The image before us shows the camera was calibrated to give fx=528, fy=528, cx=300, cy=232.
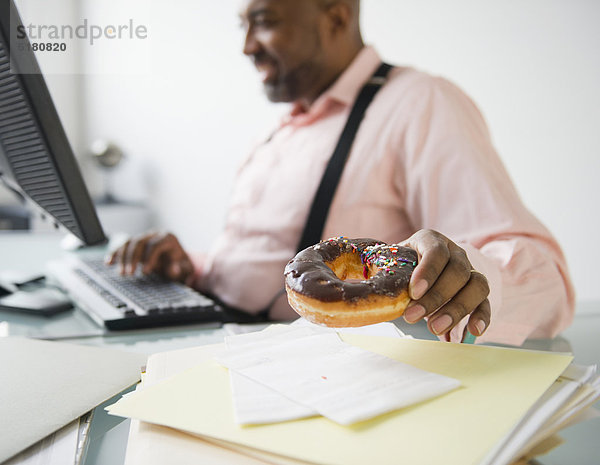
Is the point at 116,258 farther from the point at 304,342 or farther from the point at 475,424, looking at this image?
the point at 475,424

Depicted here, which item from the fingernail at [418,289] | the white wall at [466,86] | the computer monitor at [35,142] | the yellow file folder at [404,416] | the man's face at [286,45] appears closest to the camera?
the yellow file folder at [404,416]

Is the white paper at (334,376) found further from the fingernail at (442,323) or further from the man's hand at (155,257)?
the man's hand at (155,257)

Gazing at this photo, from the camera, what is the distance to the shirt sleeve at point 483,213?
2.37 feet

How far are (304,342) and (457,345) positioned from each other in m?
0.15

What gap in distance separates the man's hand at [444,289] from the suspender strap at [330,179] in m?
0.51

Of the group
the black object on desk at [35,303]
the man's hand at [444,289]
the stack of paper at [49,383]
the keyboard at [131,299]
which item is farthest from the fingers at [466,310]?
the black object on desk at [35,303]

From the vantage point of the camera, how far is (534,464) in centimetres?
37

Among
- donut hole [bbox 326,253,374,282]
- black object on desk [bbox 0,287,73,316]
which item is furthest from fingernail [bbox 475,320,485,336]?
black object on desk [bbox 0,287,73,316]

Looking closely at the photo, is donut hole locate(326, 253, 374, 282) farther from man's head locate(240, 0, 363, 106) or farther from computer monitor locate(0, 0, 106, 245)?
man's head locate(240, 0, 363, 106)

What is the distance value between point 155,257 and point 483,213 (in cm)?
71

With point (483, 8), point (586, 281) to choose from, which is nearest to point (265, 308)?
point (586, 281)

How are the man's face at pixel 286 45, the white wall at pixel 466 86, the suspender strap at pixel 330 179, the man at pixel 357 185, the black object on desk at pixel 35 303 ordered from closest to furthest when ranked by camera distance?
the man at pixel 357 185 → the black object on desk at pixel 35 303 → the suspender strap at pixel 330 179 → the man's face at pixel 286 45 → the white wall at pixel 466 86

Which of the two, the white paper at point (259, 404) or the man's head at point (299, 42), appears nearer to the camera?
the white paper at point (259, 404)

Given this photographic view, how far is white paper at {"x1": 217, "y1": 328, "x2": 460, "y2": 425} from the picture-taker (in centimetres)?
39
